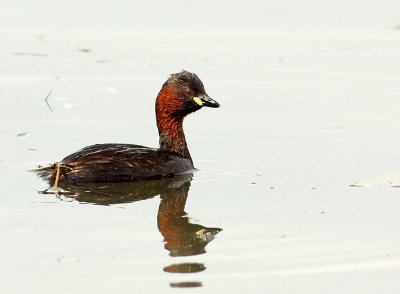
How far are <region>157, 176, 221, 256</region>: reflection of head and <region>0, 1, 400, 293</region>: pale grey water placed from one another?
0.29 feet

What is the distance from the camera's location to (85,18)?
17.3 meters

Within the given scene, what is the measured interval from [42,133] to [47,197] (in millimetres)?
2485

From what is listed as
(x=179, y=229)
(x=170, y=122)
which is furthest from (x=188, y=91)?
(x=179, y=229)

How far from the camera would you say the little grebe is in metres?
10.1

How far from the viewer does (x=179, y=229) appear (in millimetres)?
8703

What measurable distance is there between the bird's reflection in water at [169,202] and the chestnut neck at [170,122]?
1.61 ft

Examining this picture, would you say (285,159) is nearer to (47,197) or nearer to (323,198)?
(323,198)

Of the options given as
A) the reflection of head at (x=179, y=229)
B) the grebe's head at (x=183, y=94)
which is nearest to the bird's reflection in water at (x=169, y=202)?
the reflection of head at (x=179, y=229)

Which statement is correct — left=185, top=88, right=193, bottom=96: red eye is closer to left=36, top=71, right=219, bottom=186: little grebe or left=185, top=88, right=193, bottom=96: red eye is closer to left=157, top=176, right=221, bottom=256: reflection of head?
left=36, top=71, right=219, bottom=186: little grebe

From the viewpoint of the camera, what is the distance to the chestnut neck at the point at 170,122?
11008 millimetres

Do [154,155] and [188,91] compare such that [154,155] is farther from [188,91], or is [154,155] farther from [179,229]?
[179,229]

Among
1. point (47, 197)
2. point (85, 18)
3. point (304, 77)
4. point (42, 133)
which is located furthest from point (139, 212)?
point (85, 18)

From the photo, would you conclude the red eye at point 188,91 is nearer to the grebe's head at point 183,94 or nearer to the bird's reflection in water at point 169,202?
the grebe's head at point 183,94

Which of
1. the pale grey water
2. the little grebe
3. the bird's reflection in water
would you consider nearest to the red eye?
the little grebe
